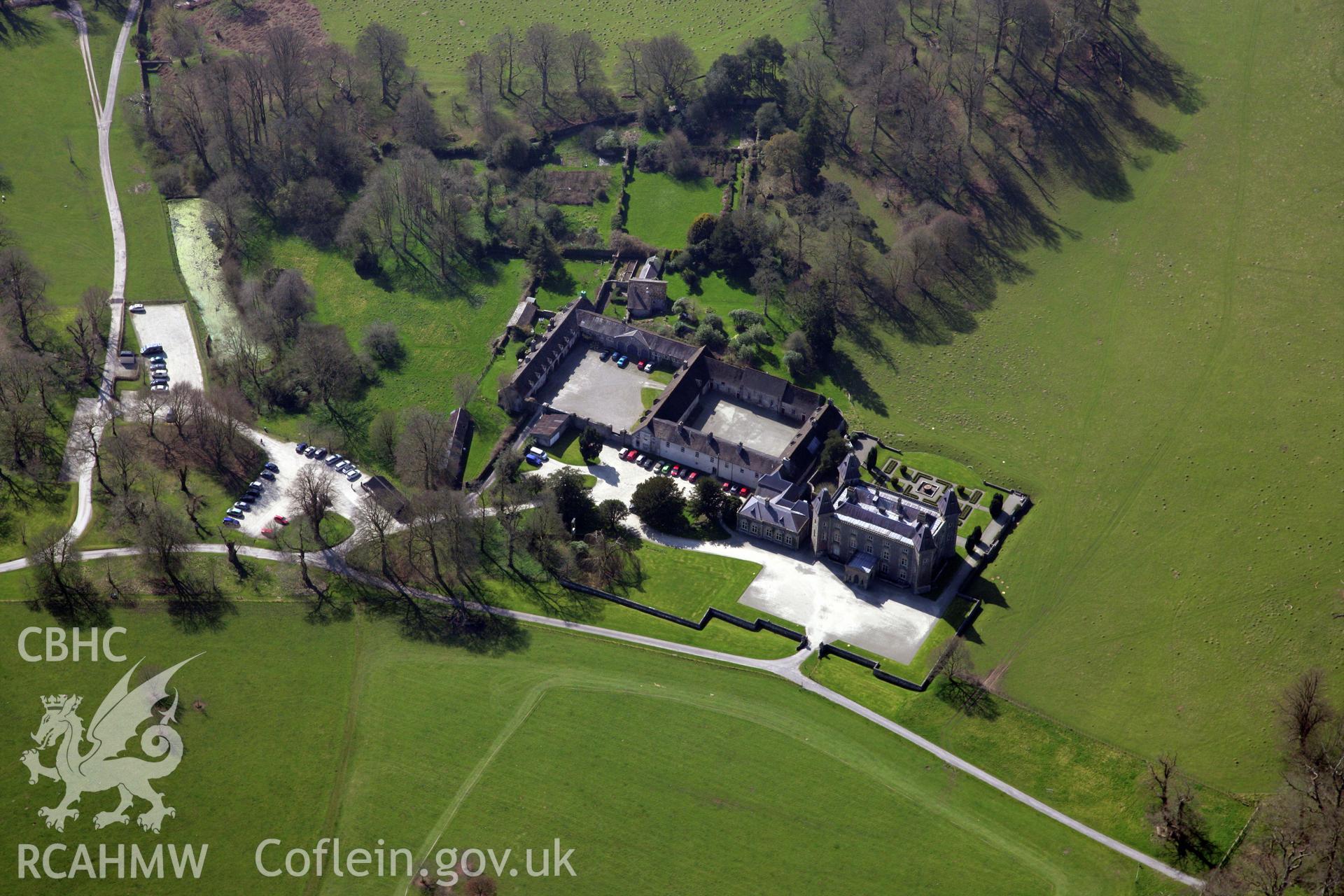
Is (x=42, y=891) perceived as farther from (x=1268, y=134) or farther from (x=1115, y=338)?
(x=1268, y=134)

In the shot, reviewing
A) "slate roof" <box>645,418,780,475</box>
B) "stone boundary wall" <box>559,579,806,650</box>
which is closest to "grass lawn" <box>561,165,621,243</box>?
"slate roof" <box>645,418,780,475</box>

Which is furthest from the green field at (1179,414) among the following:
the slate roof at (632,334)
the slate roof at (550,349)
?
the slate roof at (550,349)

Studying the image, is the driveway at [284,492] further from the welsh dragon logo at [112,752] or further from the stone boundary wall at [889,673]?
the stone boundary wall at [889,673]

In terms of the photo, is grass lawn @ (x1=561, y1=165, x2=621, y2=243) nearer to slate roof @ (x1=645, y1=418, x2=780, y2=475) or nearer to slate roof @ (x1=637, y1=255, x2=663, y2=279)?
slate roof @ (x1=637, y1=255, x2=663, y2=279)

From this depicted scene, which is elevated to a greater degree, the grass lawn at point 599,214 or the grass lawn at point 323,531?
the grass lawn at point 599,214

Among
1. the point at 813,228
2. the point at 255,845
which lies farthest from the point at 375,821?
the point at 813,228
